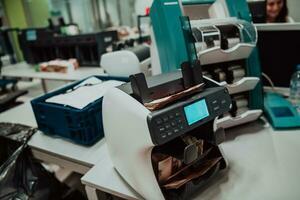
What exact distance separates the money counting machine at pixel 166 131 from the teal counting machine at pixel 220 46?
191mm

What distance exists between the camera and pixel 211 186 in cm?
79

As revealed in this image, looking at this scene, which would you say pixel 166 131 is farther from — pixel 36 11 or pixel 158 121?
pixel 36 11

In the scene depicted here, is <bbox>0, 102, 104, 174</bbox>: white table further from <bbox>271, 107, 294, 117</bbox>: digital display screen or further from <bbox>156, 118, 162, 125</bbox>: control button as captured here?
<bbox>271, 107, 294, 117</bbox>: digital display screen

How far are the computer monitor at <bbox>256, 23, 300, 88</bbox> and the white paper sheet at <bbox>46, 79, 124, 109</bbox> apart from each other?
31.6 inches

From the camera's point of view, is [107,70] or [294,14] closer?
[107,70]

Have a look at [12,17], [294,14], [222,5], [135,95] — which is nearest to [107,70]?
[222,5]

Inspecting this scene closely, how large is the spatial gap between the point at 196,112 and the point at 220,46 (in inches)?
16.0

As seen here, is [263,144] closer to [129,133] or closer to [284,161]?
[284,161]

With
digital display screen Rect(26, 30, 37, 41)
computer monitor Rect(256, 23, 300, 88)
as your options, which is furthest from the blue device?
digital display screen Rect(26, 30, 37, 41)

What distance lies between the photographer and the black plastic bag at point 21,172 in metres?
1.07

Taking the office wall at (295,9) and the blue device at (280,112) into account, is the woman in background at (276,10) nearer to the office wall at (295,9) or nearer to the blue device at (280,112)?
the office wall at (295,9)

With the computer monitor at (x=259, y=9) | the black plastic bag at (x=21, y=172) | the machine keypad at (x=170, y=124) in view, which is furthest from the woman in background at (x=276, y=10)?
the black plastic bag at (x=21, y=172)

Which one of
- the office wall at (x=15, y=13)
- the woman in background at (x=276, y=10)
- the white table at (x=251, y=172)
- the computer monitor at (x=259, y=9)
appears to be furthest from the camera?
the office wall at (x=15, y=13)

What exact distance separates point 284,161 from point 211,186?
11.6 inches
